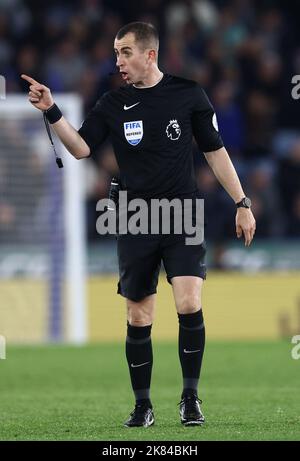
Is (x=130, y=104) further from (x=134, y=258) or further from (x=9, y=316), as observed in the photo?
(x=9, y=316)

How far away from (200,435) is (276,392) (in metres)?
2.83

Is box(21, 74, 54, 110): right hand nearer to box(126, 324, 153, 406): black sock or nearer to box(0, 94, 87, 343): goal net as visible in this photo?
box(126, 324, 153, 406): black sock

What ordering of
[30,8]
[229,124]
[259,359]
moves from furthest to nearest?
[30,8]
[229,124]
[259,359]

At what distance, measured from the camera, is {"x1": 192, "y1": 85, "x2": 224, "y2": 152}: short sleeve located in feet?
23.7

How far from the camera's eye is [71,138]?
23.3ft

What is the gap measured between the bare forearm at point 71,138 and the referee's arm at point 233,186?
0.72 meters

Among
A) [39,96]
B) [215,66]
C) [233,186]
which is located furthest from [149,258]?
[215,66]

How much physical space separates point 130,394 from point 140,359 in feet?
7.23

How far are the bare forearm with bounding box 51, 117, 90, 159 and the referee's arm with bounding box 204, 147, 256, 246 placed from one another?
2.37 feet

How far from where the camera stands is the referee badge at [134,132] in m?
7.16

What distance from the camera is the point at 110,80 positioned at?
16.8 meters

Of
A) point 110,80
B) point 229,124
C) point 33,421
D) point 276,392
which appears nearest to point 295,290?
point 229,124

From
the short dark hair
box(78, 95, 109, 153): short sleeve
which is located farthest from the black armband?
the short dark hair
